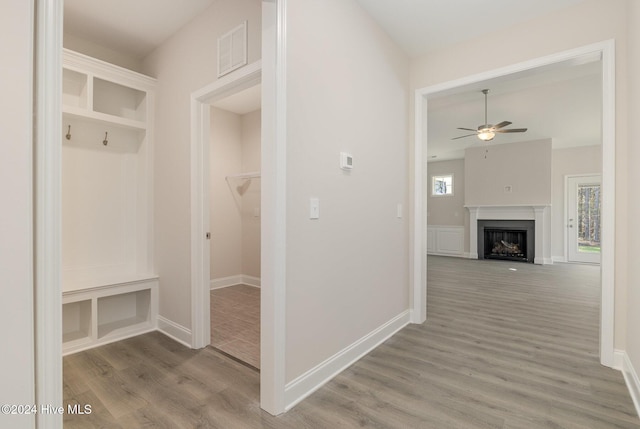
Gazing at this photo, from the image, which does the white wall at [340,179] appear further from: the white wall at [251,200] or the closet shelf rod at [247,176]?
the white wall at [251,200]

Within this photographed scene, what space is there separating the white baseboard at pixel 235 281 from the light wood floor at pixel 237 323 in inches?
4.7

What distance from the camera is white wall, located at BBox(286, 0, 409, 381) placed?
1.83 metres

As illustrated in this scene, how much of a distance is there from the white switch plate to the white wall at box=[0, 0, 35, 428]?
4.28ft

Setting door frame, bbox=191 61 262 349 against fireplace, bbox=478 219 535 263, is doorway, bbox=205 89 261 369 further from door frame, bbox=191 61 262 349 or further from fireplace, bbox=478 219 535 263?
fireplace, bbox=478 219 535 263

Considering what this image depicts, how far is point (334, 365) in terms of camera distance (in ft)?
6.94

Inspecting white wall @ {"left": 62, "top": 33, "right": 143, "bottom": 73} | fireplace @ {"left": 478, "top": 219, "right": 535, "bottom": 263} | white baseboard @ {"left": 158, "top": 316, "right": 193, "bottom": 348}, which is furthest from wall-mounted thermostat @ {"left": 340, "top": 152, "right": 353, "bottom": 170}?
fireplace @ {"left": 478, "top": 219, "right": 535, "bottom": 263}

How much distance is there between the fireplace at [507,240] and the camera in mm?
7473

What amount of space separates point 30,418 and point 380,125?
2.69m

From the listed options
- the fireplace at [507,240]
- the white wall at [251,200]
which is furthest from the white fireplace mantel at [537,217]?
the white wall at [251,200]

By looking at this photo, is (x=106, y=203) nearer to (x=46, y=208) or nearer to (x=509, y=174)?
(x=46, y=208)

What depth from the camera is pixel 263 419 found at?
1.65 metres

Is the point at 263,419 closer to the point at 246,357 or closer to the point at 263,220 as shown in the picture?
the point at 246,357

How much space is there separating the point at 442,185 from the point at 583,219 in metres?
3.48

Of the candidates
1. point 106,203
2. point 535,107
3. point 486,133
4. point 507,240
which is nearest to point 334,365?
point 106,203
